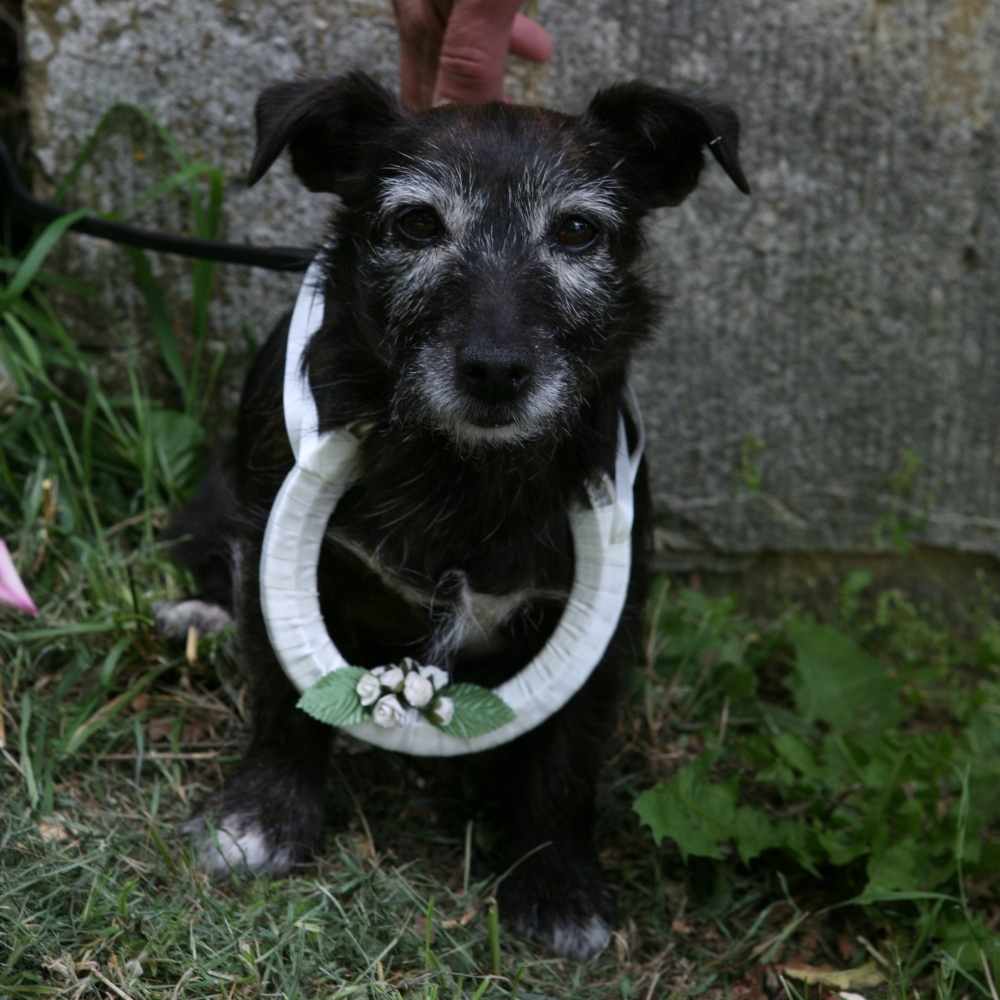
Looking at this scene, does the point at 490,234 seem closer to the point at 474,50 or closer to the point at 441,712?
the point at 474,50

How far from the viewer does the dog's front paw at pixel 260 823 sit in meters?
3.01

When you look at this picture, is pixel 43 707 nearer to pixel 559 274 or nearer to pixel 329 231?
pixel 329 231

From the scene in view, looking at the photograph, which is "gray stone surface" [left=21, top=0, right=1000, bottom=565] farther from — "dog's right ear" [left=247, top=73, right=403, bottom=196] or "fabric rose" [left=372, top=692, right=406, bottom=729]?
"fabric rose" [left=372, top=692, right=406, bottom=729]

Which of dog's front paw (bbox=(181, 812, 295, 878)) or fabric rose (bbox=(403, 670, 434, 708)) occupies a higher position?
fabric rose (bbox=(403, 670, 434, 708))

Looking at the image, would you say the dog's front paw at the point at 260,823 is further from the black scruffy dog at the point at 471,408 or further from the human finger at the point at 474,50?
the human finger at the point at 474,50

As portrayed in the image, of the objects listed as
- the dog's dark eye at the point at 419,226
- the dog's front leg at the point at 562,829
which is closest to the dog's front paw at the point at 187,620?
the dog's front leg at the point at 562,829

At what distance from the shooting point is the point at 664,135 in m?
2.97

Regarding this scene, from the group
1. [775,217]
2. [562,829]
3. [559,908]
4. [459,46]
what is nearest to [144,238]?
[459,46]

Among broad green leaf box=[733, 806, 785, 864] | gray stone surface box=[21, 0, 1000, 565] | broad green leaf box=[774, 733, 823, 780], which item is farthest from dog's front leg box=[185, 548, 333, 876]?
gray stone surface box=[21, 0, 1000, 565]

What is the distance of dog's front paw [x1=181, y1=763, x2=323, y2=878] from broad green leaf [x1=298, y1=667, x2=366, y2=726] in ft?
1.04

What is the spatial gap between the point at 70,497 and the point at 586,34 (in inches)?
77.3

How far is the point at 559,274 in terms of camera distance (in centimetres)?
275

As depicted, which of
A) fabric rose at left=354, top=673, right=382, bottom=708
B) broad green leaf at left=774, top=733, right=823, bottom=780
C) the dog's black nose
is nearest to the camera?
the dog's black nose

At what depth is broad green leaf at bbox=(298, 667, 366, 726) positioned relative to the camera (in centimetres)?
283
